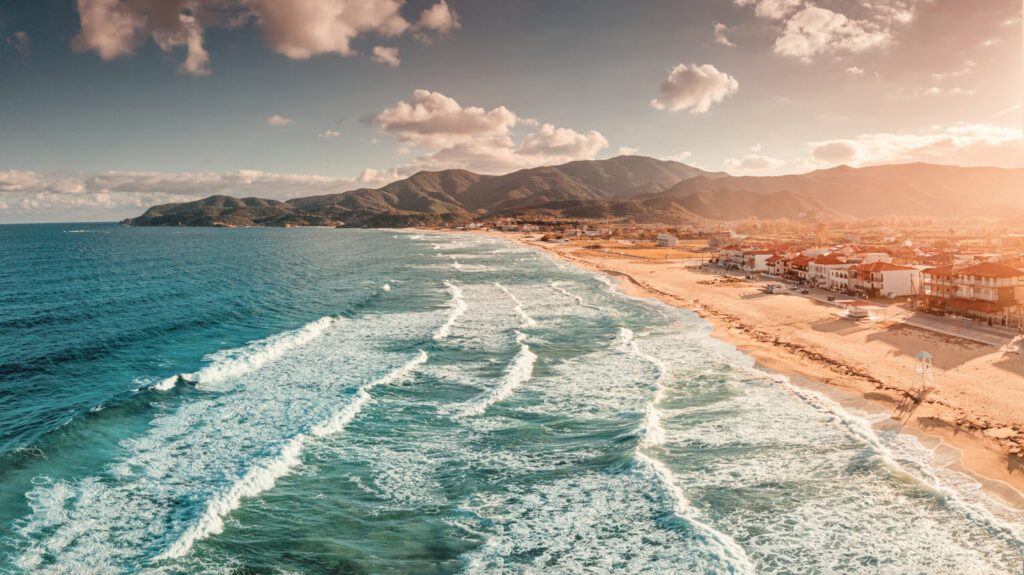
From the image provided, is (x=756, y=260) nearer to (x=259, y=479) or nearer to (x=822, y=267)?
(x=822, y=267)

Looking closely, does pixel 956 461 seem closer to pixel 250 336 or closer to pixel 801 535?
pixel 801 535

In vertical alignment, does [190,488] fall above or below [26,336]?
below

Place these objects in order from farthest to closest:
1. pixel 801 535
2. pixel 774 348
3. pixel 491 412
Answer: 1. pixel 774 348
2. pixel 491 412
3. pixel 801 535

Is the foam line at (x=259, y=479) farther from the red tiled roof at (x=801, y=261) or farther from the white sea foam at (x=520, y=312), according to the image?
the red tiled roof at (x=801, y=261)

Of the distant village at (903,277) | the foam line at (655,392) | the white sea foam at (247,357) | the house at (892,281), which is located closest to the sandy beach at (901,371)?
the distant village at (903,277)

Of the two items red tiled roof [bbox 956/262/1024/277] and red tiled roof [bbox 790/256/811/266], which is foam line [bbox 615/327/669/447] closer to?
red tiled roof [bbox 956/262/1024/277]

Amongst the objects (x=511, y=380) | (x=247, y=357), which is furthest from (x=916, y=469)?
(x=247, y=357)

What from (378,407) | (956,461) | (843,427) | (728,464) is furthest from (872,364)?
(378,407)
